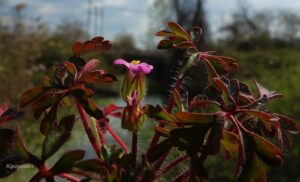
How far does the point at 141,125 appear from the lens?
49 cm

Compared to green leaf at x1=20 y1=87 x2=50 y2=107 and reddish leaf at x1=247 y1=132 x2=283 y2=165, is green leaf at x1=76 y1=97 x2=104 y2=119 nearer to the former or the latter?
green leaf at x1=20 y1=87 x2=50 y2=107

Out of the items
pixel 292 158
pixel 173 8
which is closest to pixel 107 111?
pixel 292 158

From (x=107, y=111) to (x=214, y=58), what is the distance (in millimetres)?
180

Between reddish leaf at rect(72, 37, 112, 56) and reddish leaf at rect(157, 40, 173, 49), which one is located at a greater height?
reddish leaf at rect(157, 40, 173, 49)

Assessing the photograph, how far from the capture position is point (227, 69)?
0.61 meters

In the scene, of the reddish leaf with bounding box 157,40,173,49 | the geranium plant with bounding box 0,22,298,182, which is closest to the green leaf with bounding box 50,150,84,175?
the geranium plant with bounding box 0,22,298,182

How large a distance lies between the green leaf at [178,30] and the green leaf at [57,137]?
0.61ft

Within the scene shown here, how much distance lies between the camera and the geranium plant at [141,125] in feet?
1.51

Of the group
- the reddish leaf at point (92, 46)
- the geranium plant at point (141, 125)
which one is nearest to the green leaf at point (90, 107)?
the geranium plant at point (141, 125)

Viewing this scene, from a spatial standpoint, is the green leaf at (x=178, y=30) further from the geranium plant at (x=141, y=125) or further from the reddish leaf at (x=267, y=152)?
the reddish leaf at (x=267, y=152)

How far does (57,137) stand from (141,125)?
3.1 inches

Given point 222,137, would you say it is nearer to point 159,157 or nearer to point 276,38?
point 159,157

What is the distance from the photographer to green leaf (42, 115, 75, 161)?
0.47 m

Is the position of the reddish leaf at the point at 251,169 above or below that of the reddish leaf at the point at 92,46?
below
